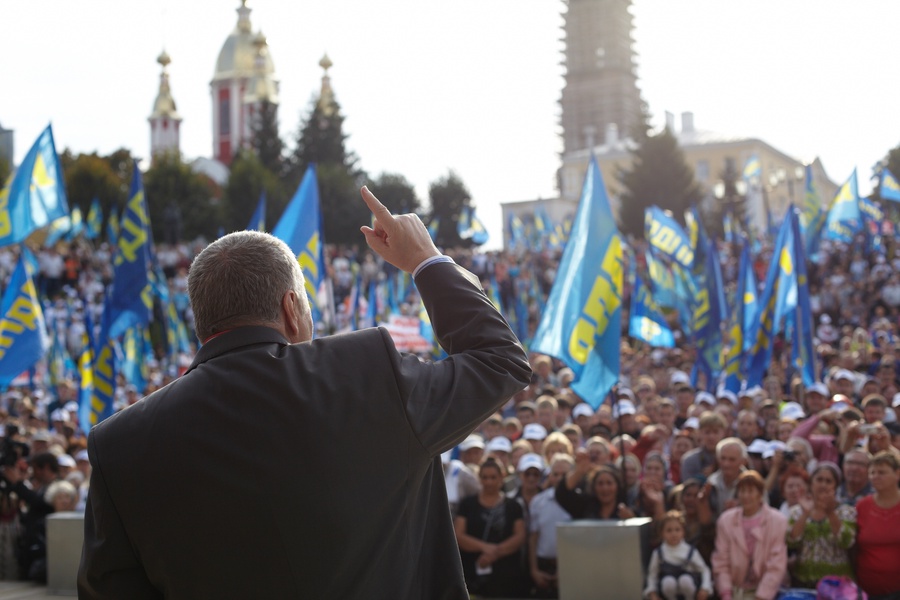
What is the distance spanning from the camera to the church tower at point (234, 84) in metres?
83.4

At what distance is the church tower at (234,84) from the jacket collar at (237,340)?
81.1 metres

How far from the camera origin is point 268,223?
57719mm

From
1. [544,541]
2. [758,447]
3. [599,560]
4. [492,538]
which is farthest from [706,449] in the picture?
[599,560]

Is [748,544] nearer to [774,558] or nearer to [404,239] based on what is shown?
[774,558]

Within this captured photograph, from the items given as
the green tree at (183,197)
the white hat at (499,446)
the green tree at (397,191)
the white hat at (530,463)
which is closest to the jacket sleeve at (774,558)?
the white hat at (530,463)

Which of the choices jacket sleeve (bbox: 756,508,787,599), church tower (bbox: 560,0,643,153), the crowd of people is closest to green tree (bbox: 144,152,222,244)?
the crowd of people

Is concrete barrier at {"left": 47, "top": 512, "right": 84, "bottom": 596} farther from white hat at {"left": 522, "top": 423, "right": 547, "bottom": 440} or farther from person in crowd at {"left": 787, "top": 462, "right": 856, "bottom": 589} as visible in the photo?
person in crowd at {"left": 787, "top": 462, "right": 856, "bottom": 589}

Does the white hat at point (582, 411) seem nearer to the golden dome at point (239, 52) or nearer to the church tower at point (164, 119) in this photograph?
the golden dome at point (239, 52)

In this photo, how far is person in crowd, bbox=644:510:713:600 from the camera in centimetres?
681

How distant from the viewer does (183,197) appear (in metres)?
59.9

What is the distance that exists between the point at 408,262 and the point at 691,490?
18.4 feet

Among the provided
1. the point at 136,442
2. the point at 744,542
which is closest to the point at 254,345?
the point at 136,442

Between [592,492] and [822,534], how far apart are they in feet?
5.49

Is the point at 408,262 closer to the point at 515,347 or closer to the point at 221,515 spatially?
the point at 515,347
